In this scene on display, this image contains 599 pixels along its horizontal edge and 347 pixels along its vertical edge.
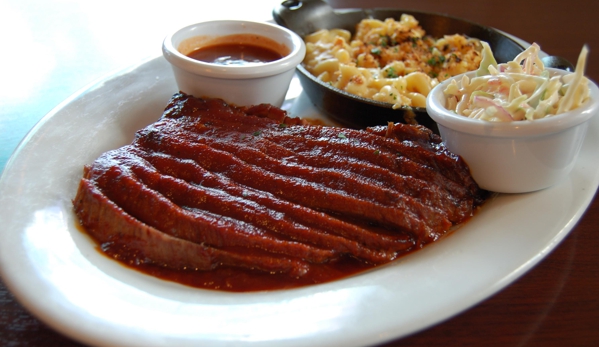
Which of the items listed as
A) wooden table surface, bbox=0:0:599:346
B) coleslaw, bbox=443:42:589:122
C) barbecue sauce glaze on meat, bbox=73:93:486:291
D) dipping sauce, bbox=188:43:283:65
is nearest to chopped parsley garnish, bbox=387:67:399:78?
dipping sauce, bbox=188:43:283:65

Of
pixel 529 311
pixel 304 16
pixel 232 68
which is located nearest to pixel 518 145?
pixel 529 311

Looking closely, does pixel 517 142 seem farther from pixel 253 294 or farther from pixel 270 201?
pixel 253 294

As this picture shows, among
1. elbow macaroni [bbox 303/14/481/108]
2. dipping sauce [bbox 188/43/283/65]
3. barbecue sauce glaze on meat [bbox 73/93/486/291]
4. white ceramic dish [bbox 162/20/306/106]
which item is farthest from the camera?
elbow macaroni [bbox 303/14/481/108]

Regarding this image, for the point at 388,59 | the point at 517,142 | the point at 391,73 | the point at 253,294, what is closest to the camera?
the point at 253,294

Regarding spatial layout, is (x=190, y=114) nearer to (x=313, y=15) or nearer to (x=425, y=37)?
(x=313, y=15)

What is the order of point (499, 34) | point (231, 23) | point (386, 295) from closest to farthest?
point (386, 295) < point (231, 23) < point (499, 34)

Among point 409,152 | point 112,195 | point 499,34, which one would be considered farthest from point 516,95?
point 112,195

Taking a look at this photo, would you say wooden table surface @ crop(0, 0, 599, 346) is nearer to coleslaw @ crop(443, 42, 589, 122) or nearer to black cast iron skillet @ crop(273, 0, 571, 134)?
coleslaw @ crop(443, 42, 589, 122)
